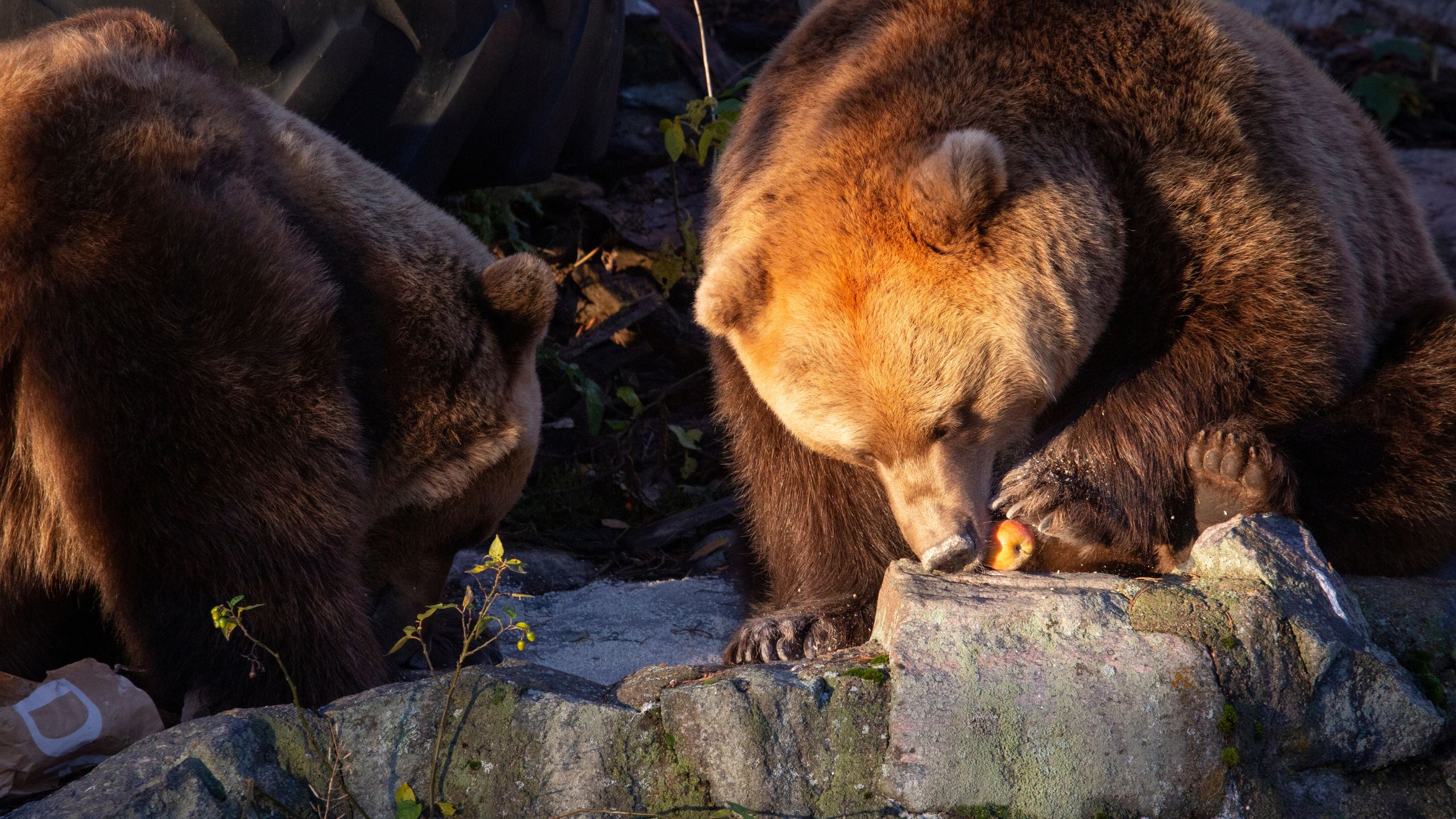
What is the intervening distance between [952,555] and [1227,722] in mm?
945

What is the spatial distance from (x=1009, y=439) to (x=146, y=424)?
2320 mm

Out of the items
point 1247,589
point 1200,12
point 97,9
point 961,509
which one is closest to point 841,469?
point 961,509

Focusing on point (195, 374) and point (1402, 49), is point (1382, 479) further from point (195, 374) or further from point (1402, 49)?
point (1402, 49)

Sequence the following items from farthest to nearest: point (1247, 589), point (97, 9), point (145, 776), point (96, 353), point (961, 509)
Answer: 1. point (97, 9)
2. point (961, 509)
3. point (96, 353)
4. point (1247, 589)
5. point (145, 776)

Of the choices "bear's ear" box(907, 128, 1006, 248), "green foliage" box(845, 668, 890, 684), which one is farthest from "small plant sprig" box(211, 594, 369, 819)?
"bear's ear" box(907, 128, 1006, 248)

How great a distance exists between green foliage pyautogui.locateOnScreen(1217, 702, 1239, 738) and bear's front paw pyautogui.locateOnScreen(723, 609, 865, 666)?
145 cm

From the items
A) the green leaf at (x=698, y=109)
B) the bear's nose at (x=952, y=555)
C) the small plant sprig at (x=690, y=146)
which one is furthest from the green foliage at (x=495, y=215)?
the bear's nose at (x=952, y=555)

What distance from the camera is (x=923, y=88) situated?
3.70 m

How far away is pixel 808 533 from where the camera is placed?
13.6 feet

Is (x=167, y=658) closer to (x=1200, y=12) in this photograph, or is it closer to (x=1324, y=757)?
(x=1324, y=757)

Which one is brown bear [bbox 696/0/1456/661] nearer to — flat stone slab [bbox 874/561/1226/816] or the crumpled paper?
flat stone slab [bbox 874/561/1226/816]

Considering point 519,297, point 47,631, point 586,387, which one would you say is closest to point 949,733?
point 519,297

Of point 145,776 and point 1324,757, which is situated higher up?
point 145,776

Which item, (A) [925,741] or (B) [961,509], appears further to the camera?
(B) [961,509]
